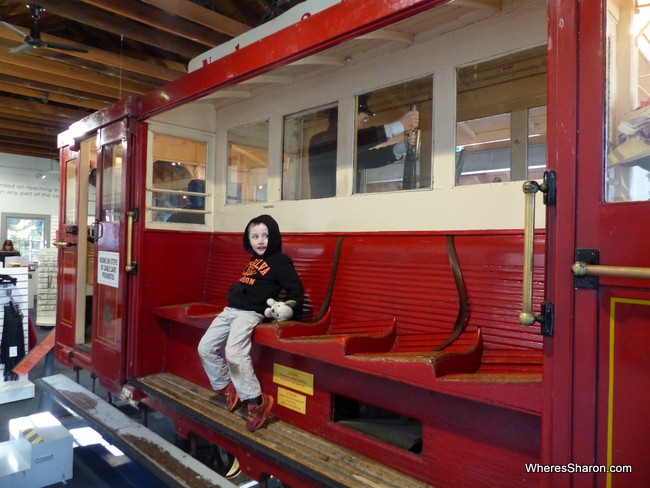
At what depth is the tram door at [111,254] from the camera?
9.98 feet

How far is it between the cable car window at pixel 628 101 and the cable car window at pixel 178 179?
2751 mm

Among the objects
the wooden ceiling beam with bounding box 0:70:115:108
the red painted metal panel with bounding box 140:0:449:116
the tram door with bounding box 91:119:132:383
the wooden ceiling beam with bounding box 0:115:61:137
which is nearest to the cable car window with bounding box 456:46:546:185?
the red painted metal panel with bounding box 140:0:449:116

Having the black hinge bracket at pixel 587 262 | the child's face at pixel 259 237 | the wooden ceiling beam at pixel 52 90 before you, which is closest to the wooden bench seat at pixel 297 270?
the child's face at pixel 259 237

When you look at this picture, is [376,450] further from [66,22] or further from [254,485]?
[66,22]

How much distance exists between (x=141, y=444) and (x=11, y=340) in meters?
2.91

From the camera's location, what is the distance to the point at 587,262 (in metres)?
1.14

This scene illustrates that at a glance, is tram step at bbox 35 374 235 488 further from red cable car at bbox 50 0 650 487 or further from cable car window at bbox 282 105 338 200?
cable car window at bbox 282 105 338 200

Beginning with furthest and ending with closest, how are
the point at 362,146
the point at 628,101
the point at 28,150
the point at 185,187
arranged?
the point at 28,150, the point at 185,187, the point at 362,146, the point at 628,101

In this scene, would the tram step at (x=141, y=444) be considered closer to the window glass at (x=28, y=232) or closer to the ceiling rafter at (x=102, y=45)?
the ceiling rafter at (x=102, y=45)

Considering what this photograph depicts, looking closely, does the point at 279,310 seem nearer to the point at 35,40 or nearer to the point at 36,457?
the point at 36,457

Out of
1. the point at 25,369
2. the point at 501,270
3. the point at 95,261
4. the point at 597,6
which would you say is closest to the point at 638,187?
the point at 597,6

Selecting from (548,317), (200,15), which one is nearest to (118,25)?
(200,15)

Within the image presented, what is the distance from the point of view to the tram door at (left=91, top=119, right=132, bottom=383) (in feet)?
9.98

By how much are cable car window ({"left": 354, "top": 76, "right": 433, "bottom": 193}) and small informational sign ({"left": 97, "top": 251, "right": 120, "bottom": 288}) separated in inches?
68.7
